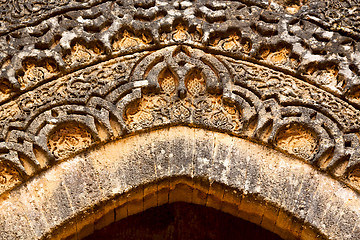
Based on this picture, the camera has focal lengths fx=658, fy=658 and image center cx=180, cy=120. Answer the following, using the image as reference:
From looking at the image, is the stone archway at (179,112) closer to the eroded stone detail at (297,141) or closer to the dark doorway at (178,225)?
the eroded stone detail at (297,141)

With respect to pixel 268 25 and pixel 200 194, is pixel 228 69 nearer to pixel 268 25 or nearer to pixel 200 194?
pixel 268 25

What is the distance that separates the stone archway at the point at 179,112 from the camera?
153 inches

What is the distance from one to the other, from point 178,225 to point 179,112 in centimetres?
181

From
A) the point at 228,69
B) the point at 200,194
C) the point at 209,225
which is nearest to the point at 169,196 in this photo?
the point at 200,194

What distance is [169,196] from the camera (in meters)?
4.18

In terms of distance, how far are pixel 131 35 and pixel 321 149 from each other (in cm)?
153

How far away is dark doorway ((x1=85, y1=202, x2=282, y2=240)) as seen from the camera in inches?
225

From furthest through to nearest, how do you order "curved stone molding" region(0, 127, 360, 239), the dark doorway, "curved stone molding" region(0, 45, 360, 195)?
the dark doorway
"curved stone molding" region(0, 45, 360, 195)
"curved stone molding" region(0, 127, 360, 239)

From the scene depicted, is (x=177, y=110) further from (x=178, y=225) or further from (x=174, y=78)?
(x=178, y=225)

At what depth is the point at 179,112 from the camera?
4.21m

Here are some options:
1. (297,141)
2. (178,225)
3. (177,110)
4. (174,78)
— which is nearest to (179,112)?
(177,110)

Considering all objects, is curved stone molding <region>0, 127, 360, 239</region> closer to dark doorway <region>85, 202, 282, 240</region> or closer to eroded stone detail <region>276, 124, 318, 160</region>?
eroded stone detail <region>276, 124, 318, 160</region>

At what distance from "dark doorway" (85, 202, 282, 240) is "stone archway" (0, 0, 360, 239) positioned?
1.52m

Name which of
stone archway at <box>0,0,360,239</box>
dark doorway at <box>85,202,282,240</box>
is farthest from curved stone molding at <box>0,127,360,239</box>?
dark doorway at <box>85,202,282,240</box>
